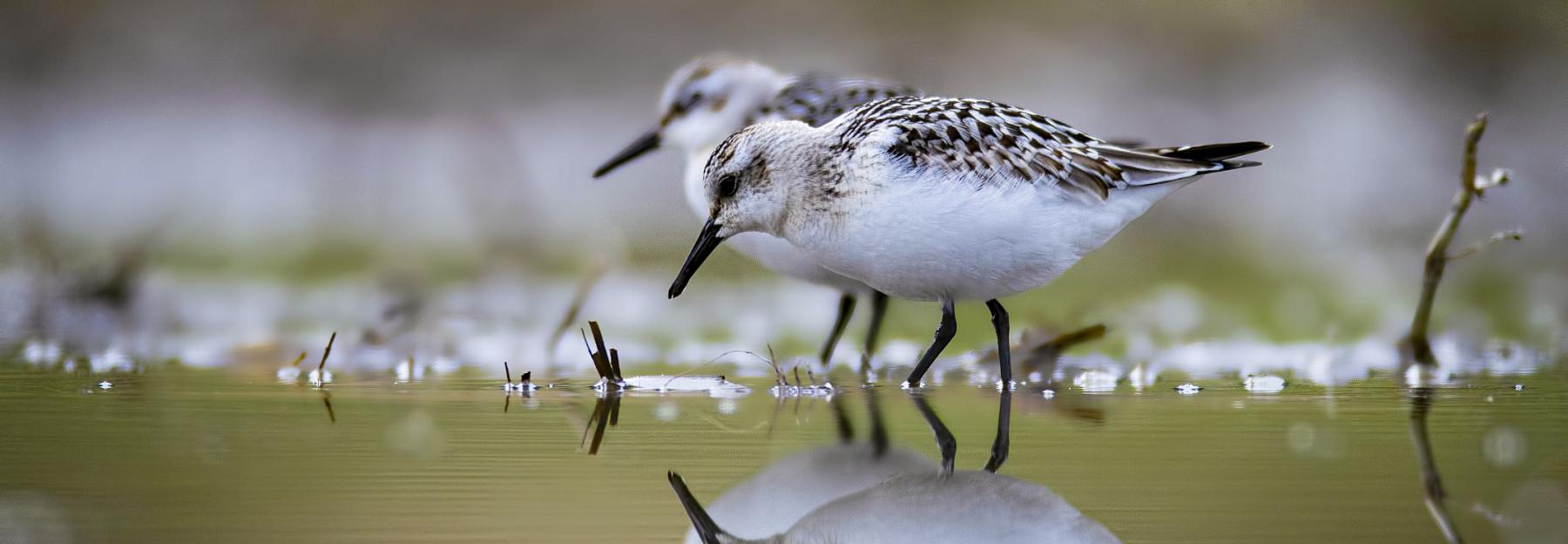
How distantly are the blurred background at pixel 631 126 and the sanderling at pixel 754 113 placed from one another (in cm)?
131

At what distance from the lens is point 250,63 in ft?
38.6

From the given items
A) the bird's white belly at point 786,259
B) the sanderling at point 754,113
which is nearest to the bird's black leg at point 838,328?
the sanderling at point 754,113

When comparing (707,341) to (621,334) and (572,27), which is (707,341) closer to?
(621,334)

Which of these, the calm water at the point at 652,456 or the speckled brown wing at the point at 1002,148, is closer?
the calm water at the point at 652,456

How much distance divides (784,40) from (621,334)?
17.9ft

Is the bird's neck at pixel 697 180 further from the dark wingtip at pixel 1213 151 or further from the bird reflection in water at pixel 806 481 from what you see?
the bird reflection in water at pixel 806 481

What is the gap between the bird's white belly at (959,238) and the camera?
406 centimetres

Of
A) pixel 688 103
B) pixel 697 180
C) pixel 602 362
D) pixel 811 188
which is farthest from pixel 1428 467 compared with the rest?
pixel 688 103

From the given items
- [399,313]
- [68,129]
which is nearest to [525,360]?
[399,313]

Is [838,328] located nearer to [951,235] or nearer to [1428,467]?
[951,235]

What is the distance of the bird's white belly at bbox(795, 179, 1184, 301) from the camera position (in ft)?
13.3

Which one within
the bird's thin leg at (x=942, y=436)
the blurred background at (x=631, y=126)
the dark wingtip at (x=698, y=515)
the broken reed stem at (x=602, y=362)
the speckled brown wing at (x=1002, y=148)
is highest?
the blurred background at (x=631, y=126)

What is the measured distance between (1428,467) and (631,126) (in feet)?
28.6

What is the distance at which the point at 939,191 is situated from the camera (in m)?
4.08
